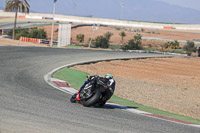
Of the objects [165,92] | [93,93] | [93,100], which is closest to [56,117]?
[93,100]

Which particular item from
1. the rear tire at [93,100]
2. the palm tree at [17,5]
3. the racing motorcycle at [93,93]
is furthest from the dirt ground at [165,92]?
the palm tree at [17,5]

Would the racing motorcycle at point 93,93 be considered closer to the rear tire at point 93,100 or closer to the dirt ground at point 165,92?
the rear tire at point 93,100

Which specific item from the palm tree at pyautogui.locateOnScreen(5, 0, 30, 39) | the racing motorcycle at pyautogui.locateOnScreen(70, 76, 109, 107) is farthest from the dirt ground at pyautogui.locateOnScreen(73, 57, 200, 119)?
the palm tree at pyautogui.locateOnScreen(5, 0, 30, 39)

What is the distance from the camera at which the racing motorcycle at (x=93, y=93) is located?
38.0ft

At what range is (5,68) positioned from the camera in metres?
20.1

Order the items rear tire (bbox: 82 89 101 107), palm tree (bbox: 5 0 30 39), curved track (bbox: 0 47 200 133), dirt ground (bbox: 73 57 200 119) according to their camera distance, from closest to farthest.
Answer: curved track (bbox: 0 47 200 133) → rear tire (bbox: 82 89 101 107) → dirt ground (bbox: 73 57 200 119) → palm tree (bbox: 5 0 30 39)

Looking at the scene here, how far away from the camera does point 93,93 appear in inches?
464

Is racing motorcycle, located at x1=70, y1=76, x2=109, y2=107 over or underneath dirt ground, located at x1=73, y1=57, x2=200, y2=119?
over

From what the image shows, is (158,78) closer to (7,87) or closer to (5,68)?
(5,68)

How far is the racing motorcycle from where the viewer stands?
11570 mm

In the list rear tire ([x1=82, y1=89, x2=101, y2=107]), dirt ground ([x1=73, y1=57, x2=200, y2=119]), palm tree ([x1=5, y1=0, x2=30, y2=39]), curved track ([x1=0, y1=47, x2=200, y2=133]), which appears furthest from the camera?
palm tree ([x1=5, y1=0, x2=30, y2=39])

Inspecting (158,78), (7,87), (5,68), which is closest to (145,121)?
(7,87)

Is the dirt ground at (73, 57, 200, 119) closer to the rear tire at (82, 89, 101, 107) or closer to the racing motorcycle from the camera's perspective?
the racing motorcycle

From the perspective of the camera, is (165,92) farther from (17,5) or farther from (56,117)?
(17,5)
